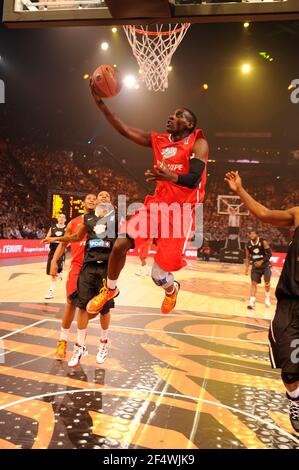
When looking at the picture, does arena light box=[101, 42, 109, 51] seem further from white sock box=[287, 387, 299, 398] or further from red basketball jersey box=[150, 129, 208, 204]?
white sock box=[287, 387, 299, 398]

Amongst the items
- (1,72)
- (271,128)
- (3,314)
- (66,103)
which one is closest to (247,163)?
(271,128)

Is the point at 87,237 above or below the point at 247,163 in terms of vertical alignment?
below

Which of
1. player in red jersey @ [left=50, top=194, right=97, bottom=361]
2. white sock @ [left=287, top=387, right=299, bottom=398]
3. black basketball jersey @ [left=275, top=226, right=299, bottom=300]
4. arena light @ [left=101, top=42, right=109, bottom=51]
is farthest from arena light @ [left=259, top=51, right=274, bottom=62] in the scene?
white sock @ [left=287, top=387, right=299, bottom=398]

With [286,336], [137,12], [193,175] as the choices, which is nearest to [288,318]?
[286,336]

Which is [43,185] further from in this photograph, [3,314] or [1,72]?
[3,314]

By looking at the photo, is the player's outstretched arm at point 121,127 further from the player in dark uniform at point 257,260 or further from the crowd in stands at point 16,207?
the crowd in stands at point 16,207

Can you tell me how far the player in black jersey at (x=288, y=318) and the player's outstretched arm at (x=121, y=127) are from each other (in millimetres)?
957

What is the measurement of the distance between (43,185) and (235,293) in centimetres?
1364

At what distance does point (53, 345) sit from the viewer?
5.82m

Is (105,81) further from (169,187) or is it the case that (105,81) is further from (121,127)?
(169,187)

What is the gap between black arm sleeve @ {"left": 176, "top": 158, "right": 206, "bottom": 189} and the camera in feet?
10.1

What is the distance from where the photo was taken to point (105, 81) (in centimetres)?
328

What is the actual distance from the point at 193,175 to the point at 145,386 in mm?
2512

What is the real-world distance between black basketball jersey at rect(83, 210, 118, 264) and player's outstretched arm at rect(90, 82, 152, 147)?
1528mm
